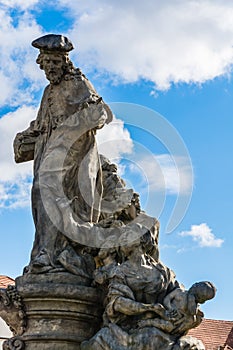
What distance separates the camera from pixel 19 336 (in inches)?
303

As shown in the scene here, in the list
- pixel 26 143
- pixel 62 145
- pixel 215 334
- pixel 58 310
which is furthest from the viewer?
pixel 215 334

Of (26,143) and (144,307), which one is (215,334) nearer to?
(26,143)

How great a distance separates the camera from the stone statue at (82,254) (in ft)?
23.9

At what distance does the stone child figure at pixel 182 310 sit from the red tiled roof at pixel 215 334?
27.1m

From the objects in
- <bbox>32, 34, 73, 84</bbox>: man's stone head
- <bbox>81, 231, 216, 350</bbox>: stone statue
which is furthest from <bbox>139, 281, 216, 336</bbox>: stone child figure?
<bbox>32, 34, 73, 84</bbox>: man's stone head

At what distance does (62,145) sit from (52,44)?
3.38 feet

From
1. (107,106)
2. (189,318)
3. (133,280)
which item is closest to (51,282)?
(133,280)

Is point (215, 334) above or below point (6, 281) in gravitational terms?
above

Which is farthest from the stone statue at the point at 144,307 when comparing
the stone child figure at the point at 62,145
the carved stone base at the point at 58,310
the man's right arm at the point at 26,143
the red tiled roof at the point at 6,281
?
the red tiled roof at the point at 6,281

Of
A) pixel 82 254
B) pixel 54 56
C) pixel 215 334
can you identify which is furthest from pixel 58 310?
pixel 215 334

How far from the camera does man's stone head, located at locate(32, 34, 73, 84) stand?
Result: 845cm

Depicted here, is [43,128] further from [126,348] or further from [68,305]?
[126,348]

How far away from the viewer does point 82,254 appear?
799 centimetres

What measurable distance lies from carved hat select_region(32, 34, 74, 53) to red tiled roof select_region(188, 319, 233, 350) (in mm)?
26849
